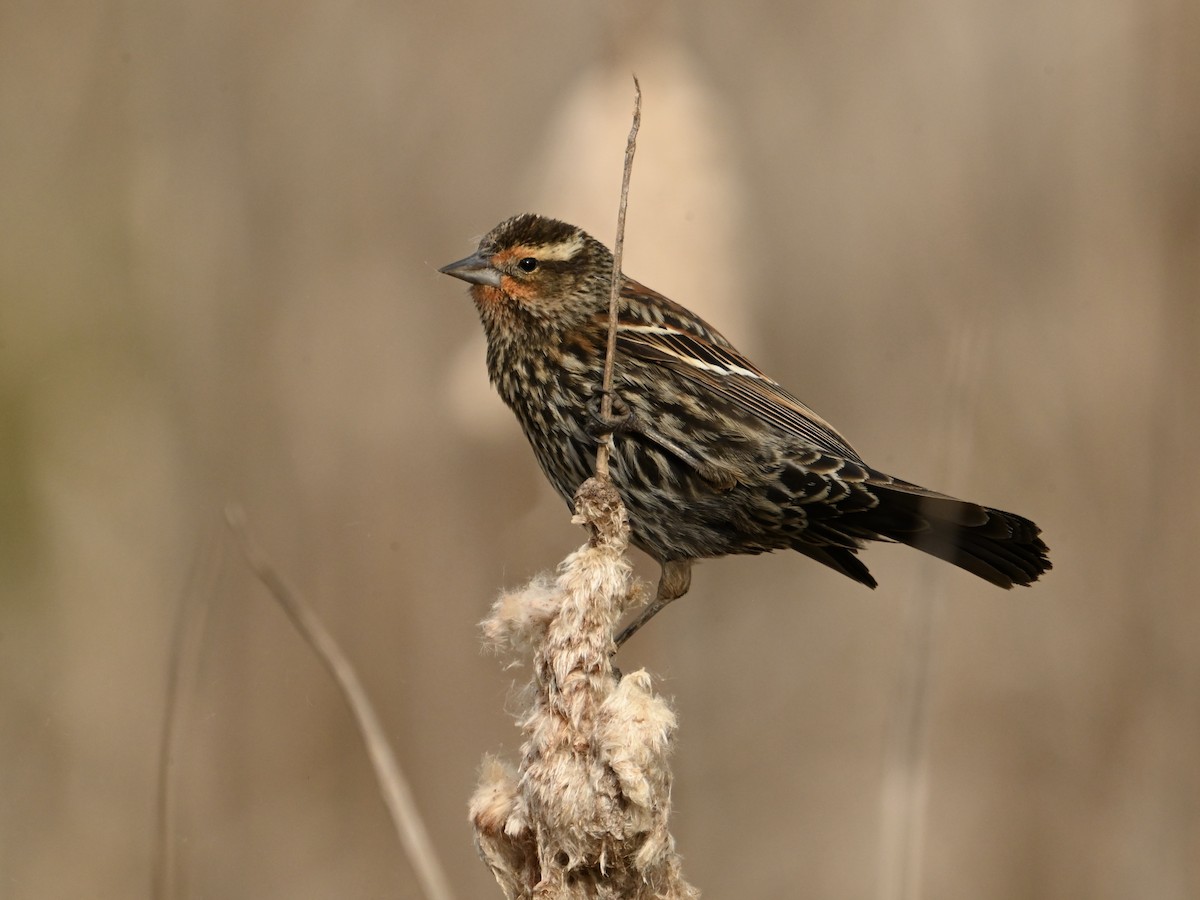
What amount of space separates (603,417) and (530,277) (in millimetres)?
452

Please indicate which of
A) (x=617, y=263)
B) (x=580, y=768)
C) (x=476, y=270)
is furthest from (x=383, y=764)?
(x=476, y=270)

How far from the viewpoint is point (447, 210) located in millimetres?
3398

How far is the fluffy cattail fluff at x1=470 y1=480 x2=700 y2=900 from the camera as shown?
1.64m

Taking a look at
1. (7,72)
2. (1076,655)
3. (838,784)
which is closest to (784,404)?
(1076,655)

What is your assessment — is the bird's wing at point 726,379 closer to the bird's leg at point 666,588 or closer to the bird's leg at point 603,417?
the bird's leg at point 603,417

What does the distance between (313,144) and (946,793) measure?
92.1 inches

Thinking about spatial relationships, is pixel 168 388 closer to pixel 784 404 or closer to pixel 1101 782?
pixel 784 404

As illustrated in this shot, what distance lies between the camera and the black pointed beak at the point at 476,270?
8.78 feet

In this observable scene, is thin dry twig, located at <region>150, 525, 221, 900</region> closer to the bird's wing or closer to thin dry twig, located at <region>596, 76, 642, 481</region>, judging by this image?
thin dry twig, located at <region>596, 76, 642, 481</region>

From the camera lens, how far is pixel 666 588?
111 inches

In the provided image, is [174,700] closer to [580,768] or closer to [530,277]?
[580,768]

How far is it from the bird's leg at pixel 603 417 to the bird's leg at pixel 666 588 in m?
0.34

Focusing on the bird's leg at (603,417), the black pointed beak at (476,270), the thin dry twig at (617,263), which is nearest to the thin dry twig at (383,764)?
the thin dry twig at (617,263)

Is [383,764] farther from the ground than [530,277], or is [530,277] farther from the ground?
[530,277]
